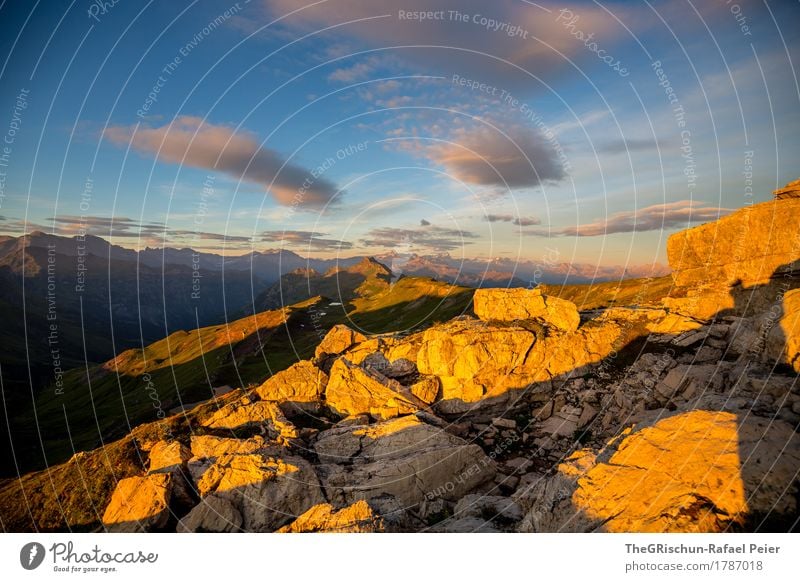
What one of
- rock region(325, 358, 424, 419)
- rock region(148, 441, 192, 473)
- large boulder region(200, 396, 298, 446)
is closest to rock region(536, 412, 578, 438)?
rock region(325, 358, 424, 419)

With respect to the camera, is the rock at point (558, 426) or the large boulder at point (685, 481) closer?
the large boulder at point (685, 481)

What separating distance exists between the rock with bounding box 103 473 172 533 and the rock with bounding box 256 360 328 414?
13531 mm

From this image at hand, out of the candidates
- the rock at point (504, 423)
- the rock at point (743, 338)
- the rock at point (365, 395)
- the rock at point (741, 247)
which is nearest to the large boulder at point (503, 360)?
the rock at point (504, 423)

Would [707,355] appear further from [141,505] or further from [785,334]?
[141,505]

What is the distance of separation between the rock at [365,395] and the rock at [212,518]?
14.8 m

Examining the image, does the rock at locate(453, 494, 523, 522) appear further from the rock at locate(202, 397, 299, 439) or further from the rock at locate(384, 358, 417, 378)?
the rock at locate(384, 358, 417, 378)

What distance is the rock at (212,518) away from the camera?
25.5 m

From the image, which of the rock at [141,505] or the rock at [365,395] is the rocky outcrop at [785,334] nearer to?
the rock at [365,395]

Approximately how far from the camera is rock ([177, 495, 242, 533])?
25531mm

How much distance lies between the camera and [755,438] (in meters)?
17.8

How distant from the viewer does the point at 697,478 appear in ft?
56.7

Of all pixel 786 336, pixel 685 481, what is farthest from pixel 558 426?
pixel 786 336
